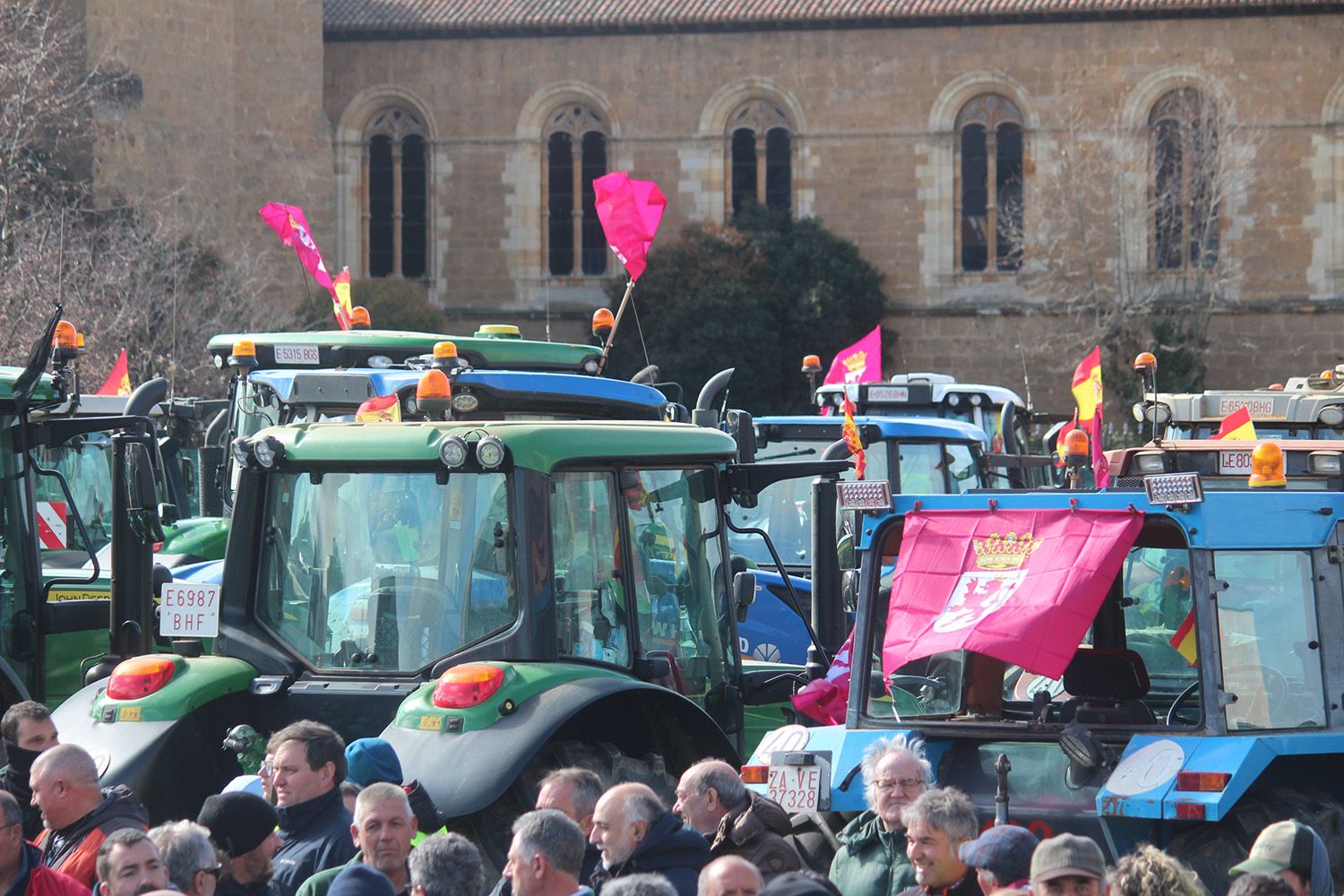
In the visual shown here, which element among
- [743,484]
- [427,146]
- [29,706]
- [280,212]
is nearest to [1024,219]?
[427,146]

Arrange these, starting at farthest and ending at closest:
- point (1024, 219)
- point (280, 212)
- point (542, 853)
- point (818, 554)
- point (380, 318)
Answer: point (1024, 219) → point (380, 318) → point (280, 212) → point (818, 554) → point (542, 853)

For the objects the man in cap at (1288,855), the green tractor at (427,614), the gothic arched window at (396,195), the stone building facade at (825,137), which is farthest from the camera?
the gothic arched window at (396,195)

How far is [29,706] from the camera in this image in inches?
271

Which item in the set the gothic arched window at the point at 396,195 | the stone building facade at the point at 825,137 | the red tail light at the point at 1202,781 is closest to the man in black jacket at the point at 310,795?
the red tail light at the point at 1202,781

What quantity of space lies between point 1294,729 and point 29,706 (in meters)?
4.27

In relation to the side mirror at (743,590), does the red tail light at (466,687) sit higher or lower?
lower

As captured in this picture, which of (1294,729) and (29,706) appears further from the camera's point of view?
(29,706)

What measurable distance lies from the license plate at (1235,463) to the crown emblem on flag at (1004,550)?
1.74 metres

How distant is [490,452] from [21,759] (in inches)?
77.2

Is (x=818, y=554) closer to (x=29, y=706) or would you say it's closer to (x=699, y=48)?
(x=29, y=706)

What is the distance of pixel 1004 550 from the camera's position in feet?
22.1

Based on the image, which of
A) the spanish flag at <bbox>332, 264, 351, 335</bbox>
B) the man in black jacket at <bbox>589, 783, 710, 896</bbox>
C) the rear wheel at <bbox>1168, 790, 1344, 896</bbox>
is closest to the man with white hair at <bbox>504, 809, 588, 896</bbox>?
the man in black jacket at <bbox>589, 783, 710, 896</bbox>

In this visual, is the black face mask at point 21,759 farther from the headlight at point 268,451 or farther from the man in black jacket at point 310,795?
the headlight at point 268,451

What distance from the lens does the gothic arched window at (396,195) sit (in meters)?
37.5
